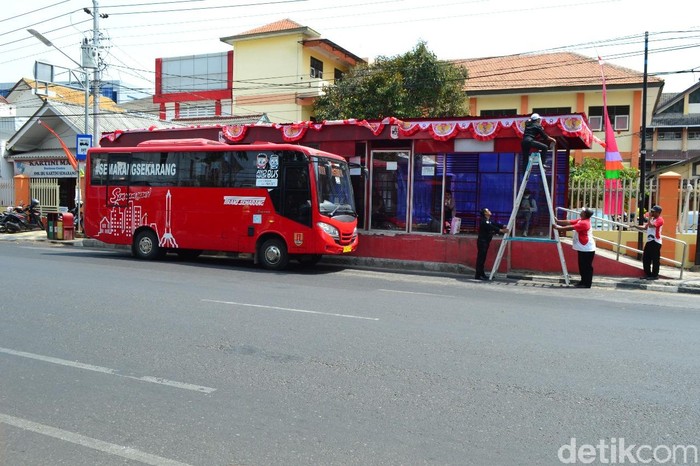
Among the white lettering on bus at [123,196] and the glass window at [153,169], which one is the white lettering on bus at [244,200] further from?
the white lettering on bus at [123,196]

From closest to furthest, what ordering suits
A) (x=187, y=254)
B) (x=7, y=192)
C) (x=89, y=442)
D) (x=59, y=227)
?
(x=89, y=442) → (x=187, y=254) → (x=59, y=227) → (x=7, y=192)

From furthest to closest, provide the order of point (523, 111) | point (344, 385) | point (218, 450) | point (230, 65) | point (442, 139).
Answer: point (230, 65) → point (523, 111) → point (442, 139) → point (344, 385) → point (218, 450)

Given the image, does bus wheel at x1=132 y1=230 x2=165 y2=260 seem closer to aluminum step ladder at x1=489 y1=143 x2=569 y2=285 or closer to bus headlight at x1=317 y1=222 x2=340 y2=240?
bus headlight at x1=317 y1=222 x2=340 y2=240

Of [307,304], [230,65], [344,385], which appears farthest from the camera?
[230,65]

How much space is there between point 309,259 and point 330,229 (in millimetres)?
1903

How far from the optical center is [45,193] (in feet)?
87.9

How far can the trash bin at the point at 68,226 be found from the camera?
2144 cm

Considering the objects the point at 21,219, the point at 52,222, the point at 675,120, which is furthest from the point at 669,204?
the point at 675,120

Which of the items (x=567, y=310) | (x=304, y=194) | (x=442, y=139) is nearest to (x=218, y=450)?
(x=567, y=310)

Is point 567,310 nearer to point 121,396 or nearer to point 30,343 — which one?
point 121,396

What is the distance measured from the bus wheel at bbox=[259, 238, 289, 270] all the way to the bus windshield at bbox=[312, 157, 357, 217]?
56.5 inches

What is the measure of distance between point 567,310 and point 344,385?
5.57 metres

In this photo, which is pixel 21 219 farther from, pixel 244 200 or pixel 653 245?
pixel 653 245

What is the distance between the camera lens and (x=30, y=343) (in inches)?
254
